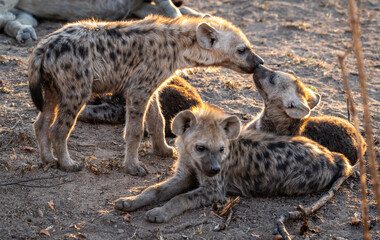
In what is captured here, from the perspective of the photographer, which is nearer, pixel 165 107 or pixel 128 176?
pixel 128 176

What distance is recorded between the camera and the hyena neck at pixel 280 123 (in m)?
4.49

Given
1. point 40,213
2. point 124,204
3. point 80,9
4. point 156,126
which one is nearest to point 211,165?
point 124,204

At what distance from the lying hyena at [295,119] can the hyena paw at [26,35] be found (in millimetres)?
3222

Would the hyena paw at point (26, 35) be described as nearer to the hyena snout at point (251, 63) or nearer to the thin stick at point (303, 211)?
the hyena snout at point (251, 63)

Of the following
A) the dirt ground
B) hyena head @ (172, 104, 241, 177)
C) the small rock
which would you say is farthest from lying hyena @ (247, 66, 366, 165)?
the small rock

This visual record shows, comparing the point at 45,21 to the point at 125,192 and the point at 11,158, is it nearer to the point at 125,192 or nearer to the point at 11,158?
the point at 11,158

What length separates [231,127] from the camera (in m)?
3.67

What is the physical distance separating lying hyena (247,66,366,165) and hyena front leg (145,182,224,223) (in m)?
1.16

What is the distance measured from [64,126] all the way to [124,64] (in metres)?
0.68

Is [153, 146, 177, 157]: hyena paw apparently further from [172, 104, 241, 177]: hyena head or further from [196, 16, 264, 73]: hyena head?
[196, 16, 264, 73]: hyena head

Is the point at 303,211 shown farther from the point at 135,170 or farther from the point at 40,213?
the point at 40,213

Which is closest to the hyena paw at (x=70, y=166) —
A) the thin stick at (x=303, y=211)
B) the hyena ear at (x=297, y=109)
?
the thin stick at (x=303, y=211)

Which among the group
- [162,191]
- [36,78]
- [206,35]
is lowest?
[162,191]

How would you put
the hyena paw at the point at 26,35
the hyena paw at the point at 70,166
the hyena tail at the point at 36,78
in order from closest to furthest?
the hyena tail at the point at 36,78 < the hyena paw at the point at 70,166 < the hyena paw at the point at 26,35
